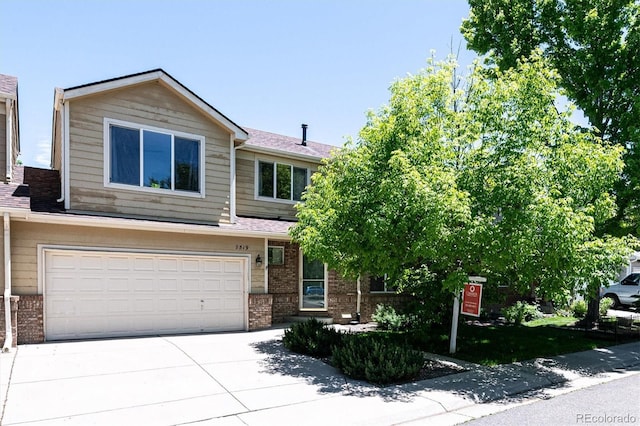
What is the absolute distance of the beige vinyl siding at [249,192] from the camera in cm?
1440

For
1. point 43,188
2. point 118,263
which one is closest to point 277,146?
point 118,263

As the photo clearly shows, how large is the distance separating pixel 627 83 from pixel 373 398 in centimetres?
1287

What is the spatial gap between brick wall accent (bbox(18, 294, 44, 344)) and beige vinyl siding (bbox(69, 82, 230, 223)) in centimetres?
241

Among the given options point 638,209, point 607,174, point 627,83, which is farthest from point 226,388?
point 627,83

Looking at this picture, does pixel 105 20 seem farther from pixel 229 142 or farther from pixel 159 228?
pixel 159 228

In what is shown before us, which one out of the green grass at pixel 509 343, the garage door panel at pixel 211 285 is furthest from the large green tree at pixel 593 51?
the garage door panel at pixel 211 285

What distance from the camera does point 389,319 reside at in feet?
44.9

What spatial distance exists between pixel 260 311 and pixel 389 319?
13.6ft

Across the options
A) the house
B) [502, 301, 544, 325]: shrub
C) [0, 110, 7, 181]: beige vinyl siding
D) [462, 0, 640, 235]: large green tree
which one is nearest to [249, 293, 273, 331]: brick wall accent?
the house

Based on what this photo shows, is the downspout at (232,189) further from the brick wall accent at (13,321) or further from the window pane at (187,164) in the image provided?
the brick wall accent at (13,321)

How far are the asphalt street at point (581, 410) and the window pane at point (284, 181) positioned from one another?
10267 mm

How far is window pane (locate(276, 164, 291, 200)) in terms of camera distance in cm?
1519

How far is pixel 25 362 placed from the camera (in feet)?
27.7

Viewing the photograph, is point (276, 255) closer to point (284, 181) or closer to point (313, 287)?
point (313, 287)
